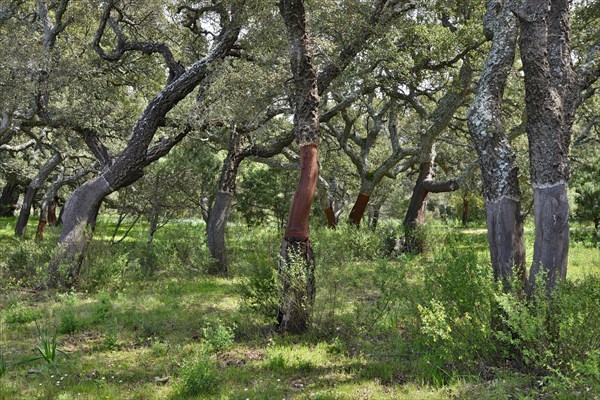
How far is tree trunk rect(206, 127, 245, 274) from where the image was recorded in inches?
466

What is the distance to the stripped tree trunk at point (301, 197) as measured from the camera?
→ 20.2 feet

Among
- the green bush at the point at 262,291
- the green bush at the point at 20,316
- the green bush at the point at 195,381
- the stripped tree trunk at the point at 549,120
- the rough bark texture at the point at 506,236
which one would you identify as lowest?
the green bush at the point at 20,316

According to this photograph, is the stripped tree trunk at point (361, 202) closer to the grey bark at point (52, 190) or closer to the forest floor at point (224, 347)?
the forest floor at point (224, 347)

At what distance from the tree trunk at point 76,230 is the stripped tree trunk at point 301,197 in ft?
17.4

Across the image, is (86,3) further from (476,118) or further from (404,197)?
(404,197)

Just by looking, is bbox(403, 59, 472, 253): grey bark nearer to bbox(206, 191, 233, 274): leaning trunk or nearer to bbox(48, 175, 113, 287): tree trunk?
bbox(206, 191, 233, 274): leaning trunk

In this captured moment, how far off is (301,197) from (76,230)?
5.80 metres

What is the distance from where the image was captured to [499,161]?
16.9 feet

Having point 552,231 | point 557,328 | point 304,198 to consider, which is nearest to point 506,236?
point 552,231

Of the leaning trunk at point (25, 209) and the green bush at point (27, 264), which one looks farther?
the leaning trunk at point (25, 209)

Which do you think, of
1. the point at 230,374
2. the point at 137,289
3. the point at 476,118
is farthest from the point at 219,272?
the point at 476,118

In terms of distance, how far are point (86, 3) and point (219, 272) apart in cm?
743

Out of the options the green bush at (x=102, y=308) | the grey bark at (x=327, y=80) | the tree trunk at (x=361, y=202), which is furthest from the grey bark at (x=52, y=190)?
the tree trunk at (x=361, y=202)

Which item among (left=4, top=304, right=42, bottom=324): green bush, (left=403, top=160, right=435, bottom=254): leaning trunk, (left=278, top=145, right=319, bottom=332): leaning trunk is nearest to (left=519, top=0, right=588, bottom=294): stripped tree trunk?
(left=278, top=145, right=319, bottom=332): leaning trunk
